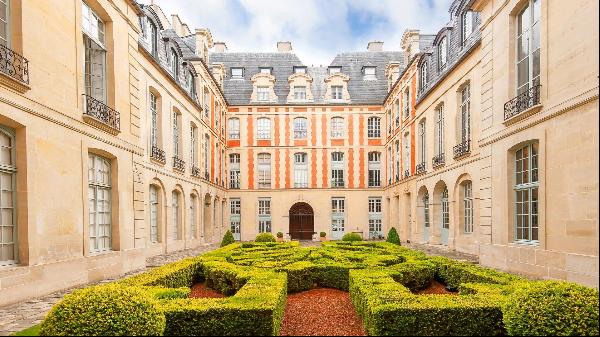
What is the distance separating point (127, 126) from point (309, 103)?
20.2 m

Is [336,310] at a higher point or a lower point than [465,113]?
lower

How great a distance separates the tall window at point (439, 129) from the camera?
1898 centimetres

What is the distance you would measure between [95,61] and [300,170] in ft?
69.1

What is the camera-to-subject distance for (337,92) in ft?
103

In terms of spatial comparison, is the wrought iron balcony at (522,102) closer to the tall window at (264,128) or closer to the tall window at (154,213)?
the tall window at (154,213)

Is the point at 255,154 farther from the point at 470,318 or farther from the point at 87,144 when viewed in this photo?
the point at 470,318

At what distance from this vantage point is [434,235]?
19516 mm

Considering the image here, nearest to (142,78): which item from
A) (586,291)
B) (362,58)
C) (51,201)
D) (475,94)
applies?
(51,201)

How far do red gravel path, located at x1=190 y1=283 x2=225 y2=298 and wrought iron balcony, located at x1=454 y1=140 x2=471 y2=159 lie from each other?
11.3 meters

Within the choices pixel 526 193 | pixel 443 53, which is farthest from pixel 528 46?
pixel 443 53

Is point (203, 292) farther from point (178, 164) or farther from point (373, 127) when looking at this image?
point (373, 127)

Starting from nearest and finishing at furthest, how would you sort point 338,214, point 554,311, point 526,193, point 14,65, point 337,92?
1. point 554,311
2. point 14,65
3. point 526,193
4. point 338,214
5. point 337,92

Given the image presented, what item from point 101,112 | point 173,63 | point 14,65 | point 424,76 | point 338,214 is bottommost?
point 338,214

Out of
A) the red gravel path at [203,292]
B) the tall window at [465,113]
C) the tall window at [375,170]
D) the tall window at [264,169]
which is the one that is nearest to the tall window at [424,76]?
the tall window at [465,113]
